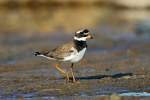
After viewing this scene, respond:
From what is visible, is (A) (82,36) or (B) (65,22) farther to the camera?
(B) (65,22)

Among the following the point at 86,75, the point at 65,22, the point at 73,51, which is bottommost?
the point at 86,75

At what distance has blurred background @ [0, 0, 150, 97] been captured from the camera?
16.4 metres

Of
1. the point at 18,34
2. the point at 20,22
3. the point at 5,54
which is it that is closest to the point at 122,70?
the point at 5,54

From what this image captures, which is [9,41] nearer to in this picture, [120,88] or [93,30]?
[93,30]

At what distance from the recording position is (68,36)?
2791 cm

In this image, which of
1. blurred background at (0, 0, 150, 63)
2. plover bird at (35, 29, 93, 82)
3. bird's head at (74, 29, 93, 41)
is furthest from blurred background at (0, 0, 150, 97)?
bird's head at (74, 29, 93, 41)

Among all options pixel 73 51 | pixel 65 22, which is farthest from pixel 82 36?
pixel 65 22

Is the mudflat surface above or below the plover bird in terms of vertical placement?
below

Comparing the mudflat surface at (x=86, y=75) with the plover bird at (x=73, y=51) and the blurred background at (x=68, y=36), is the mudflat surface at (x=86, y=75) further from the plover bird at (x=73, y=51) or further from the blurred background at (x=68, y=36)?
the plover bird at (x=73, y=51)

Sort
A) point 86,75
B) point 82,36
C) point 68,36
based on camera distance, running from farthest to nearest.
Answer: point 68,36
point 86,75
point 82,36

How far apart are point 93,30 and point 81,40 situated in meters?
15.9

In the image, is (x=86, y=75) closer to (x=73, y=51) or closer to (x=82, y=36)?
(x=82, y=36)

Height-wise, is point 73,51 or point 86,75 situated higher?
point 73,51

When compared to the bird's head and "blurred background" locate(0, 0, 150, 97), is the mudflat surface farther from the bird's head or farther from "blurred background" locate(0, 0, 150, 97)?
the bird's head
